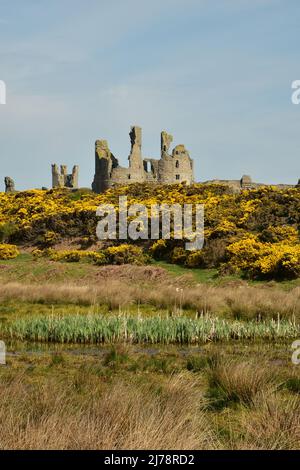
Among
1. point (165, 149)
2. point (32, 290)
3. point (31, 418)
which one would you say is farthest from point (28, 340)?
point (165, 149)

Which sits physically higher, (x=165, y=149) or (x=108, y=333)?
(x=165, y=149)

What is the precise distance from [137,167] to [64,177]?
21666 mm

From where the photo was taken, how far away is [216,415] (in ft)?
28.5

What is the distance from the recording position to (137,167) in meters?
71.0

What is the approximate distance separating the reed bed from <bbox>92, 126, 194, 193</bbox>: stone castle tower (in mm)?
52504

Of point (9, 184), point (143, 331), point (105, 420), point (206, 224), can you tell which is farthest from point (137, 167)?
point (105, 420)

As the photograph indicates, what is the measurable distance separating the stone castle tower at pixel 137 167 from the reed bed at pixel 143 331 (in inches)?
2067

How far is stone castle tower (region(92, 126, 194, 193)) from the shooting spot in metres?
69.6

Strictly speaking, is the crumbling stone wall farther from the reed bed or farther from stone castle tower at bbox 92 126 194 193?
the reed bed

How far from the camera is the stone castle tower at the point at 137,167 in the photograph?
228 ft

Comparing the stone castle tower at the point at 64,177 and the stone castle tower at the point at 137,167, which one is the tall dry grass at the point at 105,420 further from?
the stone castle tower at the point at 64,177

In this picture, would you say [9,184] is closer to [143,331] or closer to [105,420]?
[143,331]
